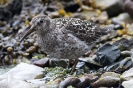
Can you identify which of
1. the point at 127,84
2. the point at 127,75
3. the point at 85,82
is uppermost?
the point at 127,75

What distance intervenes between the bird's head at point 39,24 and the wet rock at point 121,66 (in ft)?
4.14

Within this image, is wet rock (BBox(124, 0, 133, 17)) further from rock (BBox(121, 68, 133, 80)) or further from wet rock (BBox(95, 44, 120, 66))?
rock (BBox(121, 68, 133, 80))

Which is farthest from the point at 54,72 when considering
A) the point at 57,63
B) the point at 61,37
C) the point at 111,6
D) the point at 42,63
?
the point at 111,6

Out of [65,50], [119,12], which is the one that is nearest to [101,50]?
[65,50]

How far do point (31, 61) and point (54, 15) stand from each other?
6.41 ft

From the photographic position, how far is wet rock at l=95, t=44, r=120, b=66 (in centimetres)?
716

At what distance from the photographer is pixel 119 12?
1112 centimetres

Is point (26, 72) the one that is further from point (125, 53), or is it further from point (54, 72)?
point (125, 53)

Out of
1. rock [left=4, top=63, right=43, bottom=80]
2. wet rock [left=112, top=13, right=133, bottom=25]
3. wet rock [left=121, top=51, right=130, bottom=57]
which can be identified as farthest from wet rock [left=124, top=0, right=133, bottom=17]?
rock [left=4, top=63, right=43, bottom=80]

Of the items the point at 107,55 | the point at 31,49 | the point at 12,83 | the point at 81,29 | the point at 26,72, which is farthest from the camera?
the point at 31,49

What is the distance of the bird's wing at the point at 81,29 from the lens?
22.6 ft

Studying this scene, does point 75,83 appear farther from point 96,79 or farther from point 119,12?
point 119,12

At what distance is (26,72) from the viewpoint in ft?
22.8

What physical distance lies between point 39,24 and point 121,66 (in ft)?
5.01
